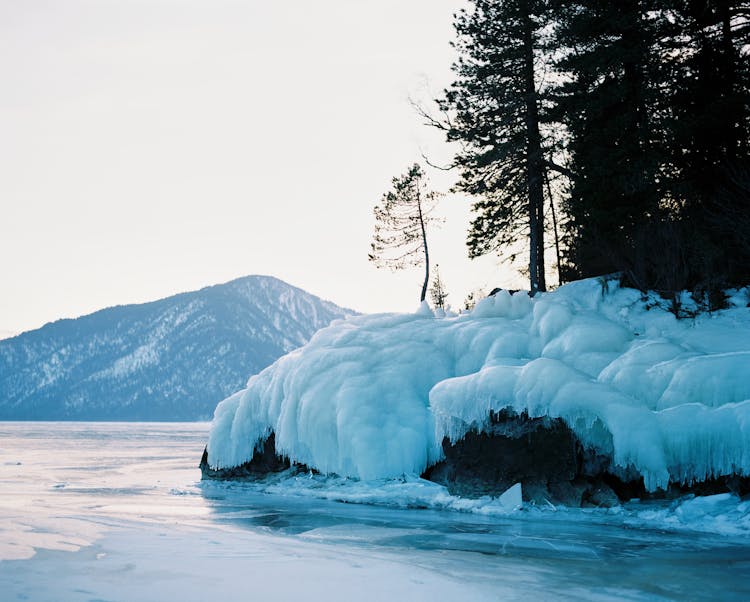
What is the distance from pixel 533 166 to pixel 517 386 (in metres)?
12.0

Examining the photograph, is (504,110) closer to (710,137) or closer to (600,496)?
(710,137)

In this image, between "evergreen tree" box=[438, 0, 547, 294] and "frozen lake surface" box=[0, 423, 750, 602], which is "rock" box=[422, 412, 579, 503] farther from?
"evergreen tree" box=[438, 0, 547, 294]

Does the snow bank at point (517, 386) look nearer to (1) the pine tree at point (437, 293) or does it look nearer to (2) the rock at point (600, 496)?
(2) the rock at point (600, 496)

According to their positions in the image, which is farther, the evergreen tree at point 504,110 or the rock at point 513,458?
the evergreen tree at point 504,110

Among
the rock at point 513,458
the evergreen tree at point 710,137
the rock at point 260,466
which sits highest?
the evergreen tree at point 710,137

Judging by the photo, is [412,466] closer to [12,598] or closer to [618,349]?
[618,349]

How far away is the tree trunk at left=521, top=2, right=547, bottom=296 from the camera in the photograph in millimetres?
23062

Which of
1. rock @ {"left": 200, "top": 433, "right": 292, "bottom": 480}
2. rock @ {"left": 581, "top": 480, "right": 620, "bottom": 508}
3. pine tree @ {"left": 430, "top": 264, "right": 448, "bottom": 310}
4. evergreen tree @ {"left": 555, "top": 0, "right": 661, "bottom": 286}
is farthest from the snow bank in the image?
pine tree @ {"left": 430, "top": 264, "right": 448, "bottom": 310}

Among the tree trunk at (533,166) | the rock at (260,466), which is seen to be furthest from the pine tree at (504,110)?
the rock at (260,466)

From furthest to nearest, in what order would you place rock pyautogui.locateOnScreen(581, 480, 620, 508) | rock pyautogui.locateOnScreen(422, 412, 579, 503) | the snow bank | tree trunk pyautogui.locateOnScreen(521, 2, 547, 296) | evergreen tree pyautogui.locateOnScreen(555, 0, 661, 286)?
tree trunk pyautogui.locateOnScreen(521, 2, 547, 296), evergreen tree pyautogui.locateOnScreen(555, 0, 661, 286), rock pyautogui.locateOnScreen(422, 412, 579, 503), rock pyautogui.locateOnScreen(581, 480, 620, 508), the snow bank

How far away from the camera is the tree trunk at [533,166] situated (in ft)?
75.7

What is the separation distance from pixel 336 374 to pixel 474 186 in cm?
973

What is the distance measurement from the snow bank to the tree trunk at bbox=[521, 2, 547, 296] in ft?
11.3

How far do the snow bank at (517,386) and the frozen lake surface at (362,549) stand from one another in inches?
38.2
